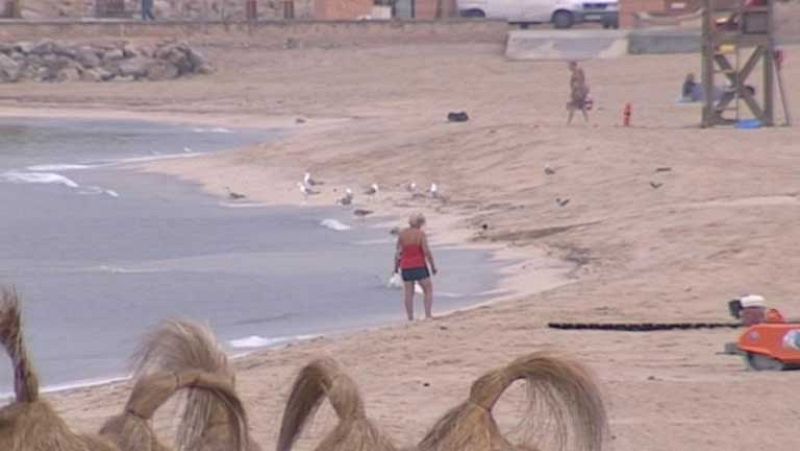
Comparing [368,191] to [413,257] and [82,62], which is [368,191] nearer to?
[413,257]

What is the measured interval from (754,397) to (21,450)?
306 inches

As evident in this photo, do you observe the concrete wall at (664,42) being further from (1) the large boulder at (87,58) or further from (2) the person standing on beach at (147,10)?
(2) the person standing on beach at (147,10)

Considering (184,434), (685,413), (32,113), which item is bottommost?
(32,113)

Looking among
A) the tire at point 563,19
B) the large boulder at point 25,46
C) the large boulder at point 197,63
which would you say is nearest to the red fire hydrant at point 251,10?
the large boulder at point 197,63

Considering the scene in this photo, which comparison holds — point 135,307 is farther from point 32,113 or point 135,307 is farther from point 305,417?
point 32,113

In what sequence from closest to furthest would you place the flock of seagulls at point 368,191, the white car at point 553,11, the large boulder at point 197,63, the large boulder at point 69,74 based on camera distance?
the flock of seagulls at point 368,191 → the white car at point 553,11 → the large boulder at point 197,63 → the large boulder at point 69,74

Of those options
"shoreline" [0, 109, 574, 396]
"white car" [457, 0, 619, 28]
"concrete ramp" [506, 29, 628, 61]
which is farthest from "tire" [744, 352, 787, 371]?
"white car" [457, 0, 619, 28]

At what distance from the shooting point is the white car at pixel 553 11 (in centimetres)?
5606

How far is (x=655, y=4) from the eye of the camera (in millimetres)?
59812

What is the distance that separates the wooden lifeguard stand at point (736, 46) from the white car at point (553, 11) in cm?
2238

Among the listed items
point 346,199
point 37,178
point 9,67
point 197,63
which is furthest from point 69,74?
point 346,199

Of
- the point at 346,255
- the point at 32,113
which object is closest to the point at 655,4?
the point at 32,113

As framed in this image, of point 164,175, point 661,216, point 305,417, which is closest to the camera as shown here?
point 305,417

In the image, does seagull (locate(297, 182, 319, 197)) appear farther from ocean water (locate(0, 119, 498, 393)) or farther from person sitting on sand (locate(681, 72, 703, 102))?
person sitting on sand (locate(681, 72, 703, 102))
